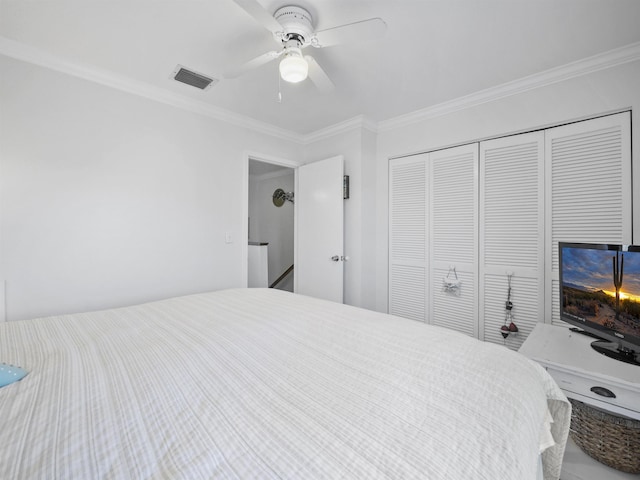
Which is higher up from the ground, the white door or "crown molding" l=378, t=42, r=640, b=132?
"crown molding" l=378, t=42, r=640, b=132

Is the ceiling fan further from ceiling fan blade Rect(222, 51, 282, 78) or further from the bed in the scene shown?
the bed

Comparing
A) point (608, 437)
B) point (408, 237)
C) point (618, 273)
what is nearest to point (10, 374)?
point (608, 437)

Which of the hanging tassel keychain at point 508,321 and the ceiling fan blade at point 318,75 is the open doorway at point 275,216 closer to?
the ceiling fan blade at point 318,75

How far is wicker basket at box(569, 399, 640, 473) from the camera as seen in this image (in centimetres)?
126

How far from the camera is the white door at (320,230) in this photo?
304 cm

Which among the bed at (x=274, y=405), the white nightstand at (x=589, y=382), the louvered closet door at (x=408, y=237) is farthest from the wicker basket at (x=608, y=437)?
the louvered closet door at (x=408, y=237)

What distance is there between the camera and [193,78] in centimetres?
218

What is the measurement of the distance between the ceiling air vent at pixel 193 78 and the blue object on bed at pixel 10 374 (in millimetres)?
2022

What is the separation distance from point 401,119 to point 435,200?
934mm

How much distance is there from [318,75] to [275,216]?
3.71 metres

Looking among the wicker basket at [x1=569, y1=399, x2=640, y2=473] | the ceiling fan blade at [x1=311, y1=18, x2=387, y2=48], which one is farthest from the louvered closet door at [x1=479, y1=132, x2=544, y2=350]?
the ceiling fan blade at [x1=311, y1=18, x2=387, y2=48]

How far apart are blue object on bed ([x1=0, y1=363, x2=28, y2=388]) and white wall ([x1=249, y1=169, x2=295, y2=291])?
14.0 feet

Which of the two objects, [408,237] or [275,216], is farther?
[275,216]

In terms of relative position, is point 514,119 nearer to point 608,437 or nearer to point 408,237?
point 408,237
